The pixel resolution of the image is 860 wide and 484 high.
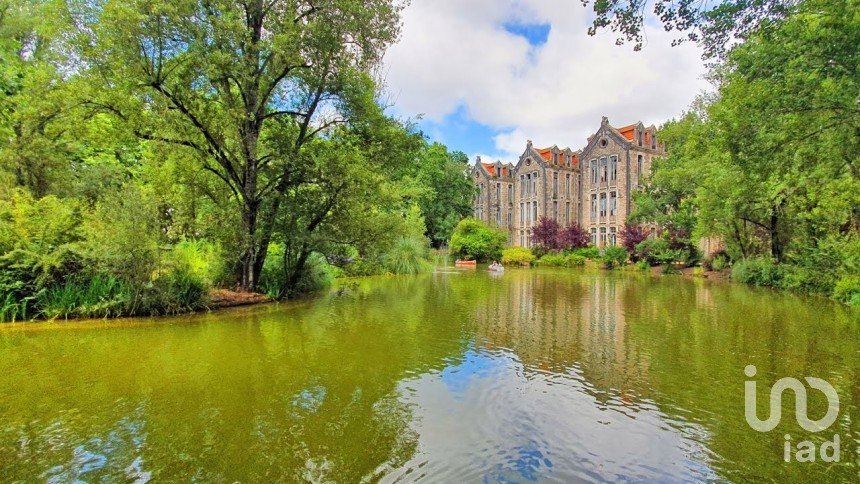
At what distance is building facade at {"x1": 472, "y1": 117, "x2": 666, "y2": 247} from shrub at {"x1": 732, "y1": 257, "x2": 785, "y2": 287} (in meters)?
16.0

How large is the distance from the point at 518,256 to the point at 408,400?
1479 inches

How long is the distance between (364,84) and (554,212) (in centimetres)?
3955

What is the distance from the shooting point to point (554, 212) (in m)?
50.3

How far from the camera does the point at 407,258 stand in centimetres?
2812

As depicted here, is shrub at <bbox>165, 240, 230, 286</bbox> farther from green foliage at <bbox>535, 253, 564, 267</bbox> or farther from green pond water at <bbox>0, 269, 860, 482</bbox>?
green foliage at <bbox>535, 253, 564, 267</bbox>

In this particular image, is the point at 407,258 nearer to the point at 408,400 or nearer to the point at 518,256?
the point at 518,256

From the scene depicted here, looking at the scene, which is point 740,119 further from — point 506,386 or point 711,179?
point 711,179

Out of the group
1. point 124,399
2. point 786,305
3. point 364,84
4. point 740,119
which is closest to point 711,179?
point 786,305

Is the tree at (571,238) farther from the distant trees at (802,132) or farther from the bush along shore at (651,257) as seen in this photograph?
the distant trees at (802,132)

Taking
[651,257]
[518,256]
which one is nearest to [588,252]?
[518,256]

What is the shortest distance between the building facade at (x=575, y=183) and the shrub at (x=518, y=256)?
309 inches

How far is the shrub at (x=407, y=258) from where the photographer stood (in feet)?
89.8

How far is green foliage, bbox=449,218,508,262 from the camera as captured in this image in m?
43.4

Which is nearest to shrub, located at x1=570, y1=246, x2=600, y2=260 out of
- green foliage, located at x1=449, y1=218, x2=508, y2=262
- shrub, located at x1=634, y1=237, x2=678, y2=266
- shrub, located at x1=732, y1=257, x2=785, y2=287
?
shrub, located at x1=634, y1=237, x2=678, y2=266
